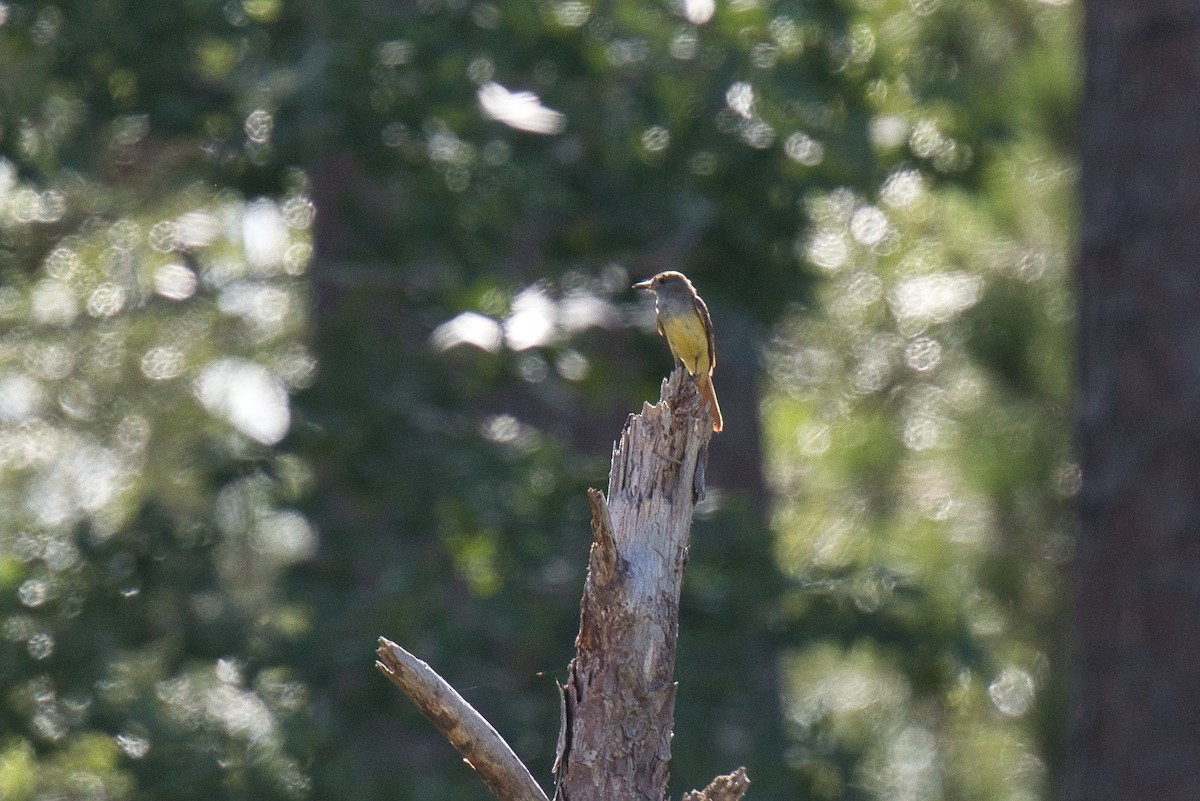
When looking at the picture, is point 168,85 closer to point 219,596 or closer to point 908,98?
point 219,596

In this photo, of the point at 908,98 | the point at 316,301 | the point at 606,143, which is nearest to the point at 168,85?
the point at 316,301

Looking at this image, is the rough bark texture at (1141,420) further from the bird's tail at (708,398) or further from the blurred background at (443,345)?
the bird's tail at (708,398)

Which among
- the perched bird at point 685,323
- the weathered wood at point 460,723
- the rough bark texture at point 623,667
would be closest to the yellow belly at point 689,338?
the perched bird at point 685,323

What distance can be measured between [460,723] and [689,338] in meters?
Result: 2.98

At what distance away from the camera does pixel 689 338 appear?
19.0 feet

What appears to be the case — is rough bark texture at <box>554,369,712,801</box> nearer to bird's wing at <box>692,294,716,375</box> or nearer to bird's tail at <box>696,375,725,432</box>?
bird's tail at <box>696,375,725,432</box>

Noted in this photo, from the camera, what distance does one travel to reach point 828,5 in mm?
6605

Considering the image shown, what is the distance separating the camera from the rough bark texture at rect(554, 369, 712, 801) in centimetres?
319

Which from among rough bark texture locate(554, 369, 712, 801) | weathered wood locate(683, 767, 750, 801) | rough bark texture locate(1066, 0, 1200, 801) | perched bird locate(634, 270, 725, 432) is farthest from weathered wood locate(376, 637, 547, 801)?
rough bark texture locate(1066, 0, 1200, 801)

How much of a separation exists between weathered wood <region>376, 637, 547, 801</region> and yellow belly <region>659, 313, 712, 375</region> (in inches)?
111

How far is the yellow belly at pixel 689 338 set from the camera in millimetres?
5789

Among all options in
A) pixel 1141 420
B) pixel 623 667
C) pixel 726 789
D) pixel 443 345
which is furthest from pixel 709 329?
pixel 726 789

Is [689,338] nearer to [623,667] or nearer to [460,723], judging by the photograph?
[623,667]

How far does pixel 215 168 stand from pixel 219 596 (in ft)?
5.80
